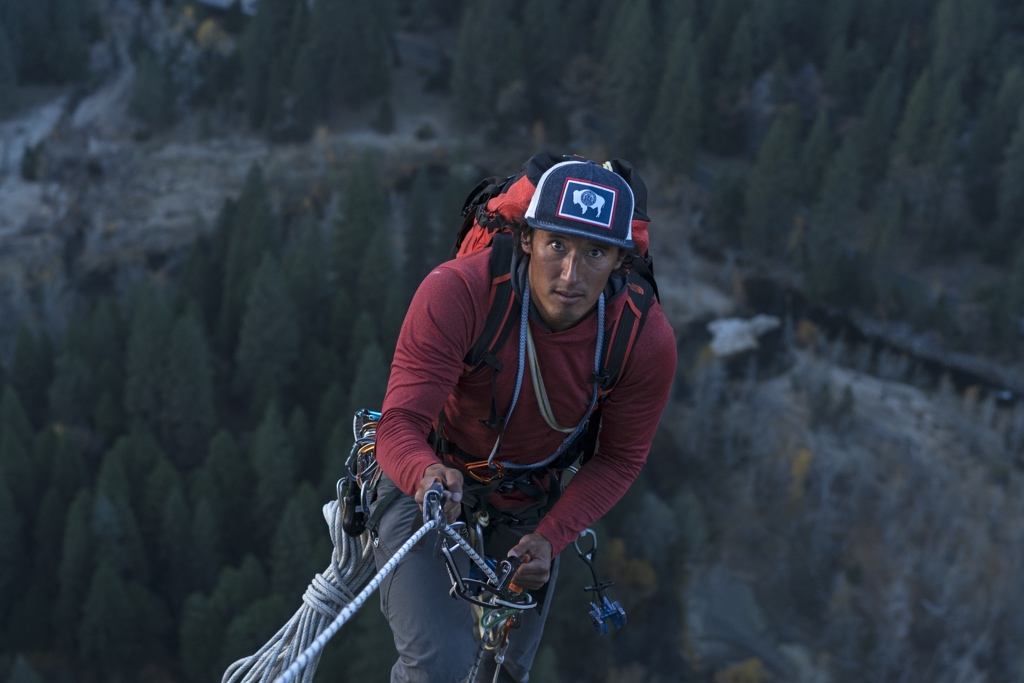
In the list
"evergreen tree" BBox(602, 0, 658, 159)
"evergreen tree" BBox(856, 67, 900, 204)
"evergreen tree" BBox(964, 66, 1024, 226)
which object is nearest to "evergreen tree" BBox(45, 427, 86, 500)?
"evergreen tree" BBox(602, 0, 658, 159)

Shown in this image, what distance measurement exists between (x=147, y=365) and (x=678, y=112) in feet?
78.2

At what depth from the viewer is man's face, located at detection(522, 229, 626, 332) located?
13.9 ft

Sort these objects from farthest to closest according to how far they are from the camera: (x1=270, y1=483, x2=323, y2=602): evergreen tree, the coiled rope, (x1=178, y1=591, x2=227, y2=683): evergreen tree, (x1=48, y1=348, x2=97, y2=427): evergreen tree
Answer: (x1=48, y1=348, x2=97, y2=427): evergreen tree < (x1=270, y1=483, x2=323, y2=602): evergreen tree < (x1=178, y1=591, x2=227, y2=683): evergreen tree < the coiled rope

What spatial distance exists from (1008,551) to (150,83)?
36.4 meters

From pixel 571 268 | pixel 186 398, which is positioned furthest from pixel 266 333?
pixel 571 268

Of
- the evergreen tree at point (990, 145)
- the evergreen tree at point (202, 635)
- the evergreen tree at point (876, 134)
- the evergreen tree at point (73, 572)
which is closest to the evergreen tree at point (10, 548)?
the evergreen tree at point (73, 572)

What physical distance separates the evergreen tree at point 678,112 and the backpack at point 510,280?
148 feet

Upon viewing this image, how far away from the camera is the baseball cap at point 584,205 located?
4.20 meters

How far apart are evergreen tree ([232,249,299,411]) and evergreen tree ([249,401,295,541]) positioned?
13.5ft

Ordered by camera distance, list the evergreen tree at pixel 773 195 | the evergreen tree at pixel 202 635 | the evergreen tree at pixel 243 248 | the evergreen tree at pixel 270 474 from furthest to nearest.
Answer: the evergreen tree at pixel 773 195
the evergreen tree at pixel 243 248
the evergreen tree at pixel 270 474
the evergreen tree at pixel 202 635

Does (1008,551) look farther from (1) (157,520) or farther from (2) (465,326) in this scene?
(2) (465,326)

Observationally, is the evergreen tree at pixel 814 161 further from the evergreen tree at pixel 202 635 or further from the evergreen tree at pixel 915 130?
the evergreen tree at pixel 202 635

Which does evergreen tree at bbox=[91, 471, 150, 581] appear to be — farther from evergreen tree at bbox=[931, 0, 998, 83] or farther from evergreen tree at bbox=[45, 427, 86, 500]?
evergreen tree at bbox=[931, 0, 998, 83]

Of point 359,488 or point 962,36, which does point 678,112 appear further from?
point 359,488
